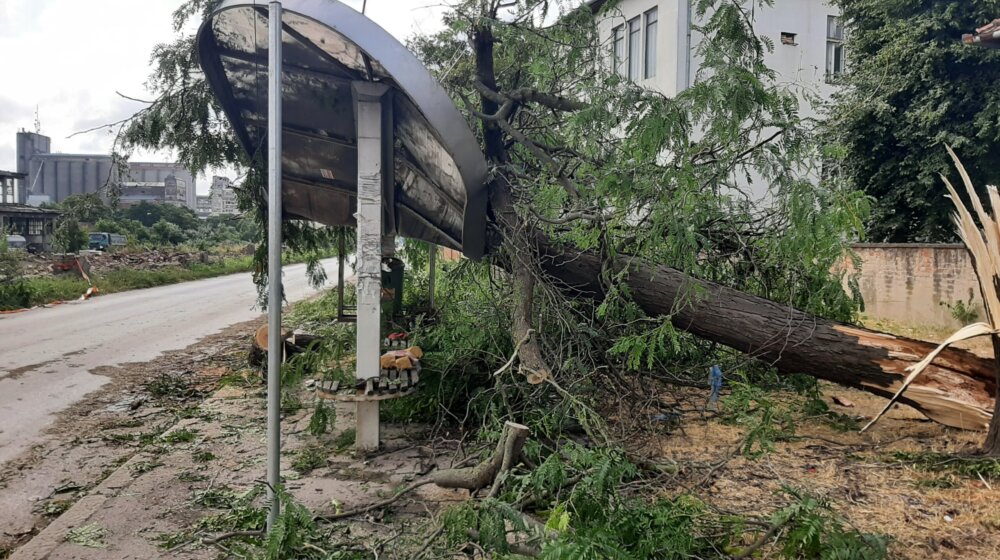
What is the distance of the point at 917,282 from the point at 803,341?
749 centimetres

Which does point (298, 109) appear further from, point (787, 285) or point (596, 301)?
point (787, 285)

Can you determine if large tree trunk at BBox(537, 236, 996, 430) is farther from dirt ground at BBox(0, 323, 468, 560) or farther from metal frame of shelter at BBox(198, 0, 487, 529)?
dirt ground at BBox(0, 323, 468, 560)

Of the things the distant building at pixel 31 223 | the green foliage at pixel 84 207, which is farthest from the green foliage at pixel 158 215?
the green foliage at pixel 84 207

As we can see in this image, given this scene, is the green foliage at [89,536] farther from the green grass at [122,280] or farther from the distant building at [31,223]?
the distant building at [31,223]

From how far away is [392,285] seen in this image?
8492 mm

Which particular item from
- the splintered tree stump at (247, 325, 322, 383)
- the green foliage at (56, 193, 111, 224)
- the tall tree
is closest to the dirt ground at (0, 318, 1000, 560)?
the tall tree

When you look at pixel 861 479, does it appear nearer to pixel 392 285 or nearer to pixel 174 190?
pixel 392 285

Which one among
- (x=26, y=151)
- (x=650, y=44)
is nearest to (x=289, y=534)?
(x=650, y=44)

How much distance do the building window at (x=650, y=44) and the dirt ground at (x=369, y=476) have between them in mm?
12990

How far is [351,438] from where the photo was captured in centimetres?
522

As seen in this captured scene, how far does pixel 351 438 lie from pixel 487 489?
1.86 m

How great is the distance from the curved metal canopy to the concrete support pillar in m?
0.13

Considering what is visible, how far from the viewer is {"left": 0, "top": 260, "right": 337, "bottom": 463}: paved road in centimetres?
646

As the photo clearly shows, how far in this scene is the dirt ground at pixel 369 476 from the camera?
11.5 ft
